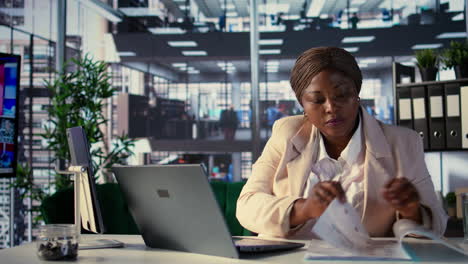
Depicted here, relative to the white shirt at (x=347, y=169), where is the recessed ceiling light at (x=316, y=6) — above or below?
above

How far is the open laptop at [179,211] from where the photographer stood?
4.50 feet

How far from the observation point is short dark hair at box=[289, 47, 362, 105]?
1775 mm

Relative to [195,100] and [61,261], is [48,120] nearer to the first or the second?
[195,100]

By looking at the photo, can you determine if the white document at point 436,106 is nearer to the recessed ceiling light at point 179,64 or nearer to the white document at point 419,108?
the white document at point 419,108

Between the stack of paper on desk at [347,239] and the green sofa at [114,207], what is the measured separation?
4.30 feet

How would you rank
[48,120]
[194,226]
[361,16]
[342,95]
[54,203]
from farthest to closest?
[361,16], [48,120], [54,203], [342,95], [194,226]

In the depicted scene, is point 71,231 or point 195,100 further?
point 195,100

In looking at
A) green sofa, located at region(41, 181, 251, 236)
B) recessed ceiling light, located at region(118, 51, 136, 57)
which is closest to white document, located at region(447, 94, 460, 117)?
green sofa, located at region(41, 181, 251, 236)

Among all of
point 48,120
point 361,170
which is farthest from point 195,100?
point 361,170

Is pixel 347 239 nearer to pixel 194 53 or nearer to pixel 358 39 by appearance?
pixel 358 39

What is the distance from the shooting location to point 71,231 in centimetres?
148

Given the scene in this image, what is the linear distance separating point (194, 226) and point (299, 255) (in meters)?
0.28

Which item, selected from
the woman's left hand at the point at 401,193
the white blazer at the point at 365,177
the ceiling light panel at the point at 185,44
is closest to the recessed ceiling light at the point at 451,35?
the ceiling light panel at the point at 185,44

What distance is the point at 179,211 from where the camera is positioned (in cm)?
145
